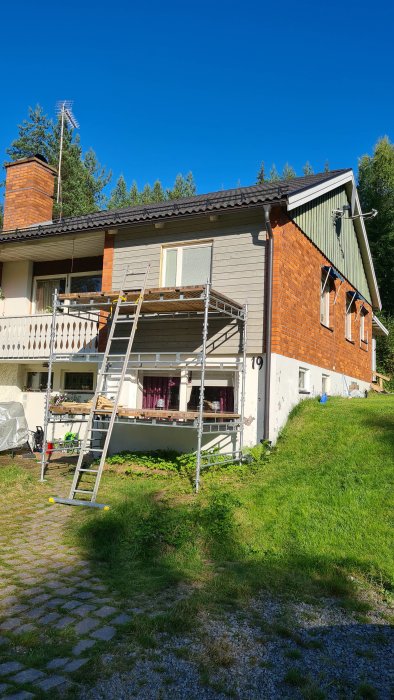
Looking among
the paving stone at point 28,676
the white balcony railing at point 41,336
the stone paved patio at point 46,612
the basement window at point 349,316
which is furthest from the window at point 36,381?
the paving stone at point 28,676

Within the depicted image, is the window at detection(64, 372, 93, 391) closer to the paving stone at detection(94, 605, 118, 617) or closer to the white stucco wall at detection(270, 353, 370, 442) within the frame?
the white stucco wall at detection(270, 353, 370, 442)

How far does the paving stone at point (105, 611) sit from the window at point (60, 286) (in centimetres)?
1137

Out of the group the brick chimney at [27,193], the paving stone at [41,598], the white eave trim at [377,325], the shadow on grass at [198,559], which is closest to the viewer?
the paving stone at [41,598]

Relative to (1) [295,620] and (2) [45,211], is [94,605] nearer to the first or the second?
(1) [295,620]

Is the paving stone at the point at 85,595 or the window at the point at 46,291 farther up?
the window at the point at 46,291

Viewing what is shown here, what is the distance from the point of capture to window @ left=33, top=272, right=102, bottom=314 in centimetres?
1529

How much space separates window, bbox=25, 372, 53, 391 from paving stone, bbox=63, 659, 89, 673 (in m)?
12.0

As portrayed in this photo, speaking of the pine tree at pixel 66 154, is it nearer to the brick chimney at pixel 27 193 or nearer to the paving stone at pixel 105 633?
the brick chimney at pixel 27 193

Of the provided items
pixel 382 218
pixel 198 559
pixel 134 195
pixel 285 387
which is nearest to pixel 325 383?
pixel 285 387

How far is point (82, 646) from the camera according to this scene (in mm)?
3871

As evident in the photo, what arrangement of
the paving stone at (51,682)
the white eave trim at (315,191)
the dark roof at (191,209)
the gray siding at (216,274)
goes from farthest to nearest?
the gray siding at (216,274) → the white eave trim at (315,191) → the dark roof at (191,209) → the paving stone at (51,682)

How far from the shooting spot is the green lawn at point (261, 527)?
535 centimetres

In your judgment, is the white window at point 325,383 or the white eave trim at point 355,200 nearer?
the white eave trim at point 355,200

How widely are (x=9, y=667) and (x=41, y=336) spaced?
424 inches
